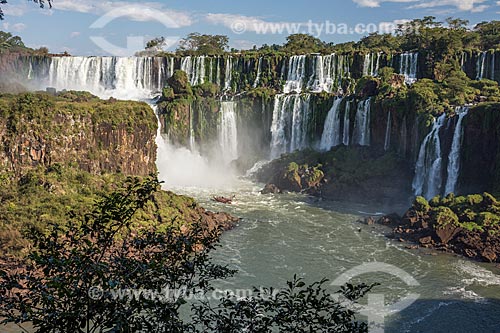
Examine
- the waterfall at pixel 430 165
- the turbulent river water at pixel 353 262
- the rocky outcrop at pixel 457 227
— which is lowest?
the turbulent river water at pixel 353 262

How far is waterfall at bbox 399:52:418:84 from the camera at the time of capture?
44.0m

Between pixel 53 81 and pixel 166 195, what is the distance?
31091 mm

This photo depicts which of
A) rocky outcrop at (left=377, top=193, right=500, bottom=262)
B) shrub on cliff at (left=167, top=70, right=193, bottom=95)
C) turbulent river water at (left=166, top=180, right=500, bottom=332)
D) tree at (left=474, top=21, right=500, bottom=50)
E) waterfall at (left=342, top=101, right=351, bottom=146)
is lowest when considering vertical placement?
turbulent river water at (left=166, top=180, right=500, bottom=332)

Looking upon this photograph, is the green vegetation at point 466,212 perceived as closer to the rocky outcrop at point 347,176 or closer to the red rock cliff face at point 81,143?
the rocky outcrop at point 347,176

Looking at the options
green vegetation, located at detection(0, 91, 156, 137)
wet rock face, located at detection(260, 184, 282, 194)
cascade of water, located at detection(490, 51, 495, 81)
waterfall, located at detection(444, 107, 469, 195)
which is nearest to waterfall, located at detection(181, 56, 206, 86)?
wet rock face, located at detection(260, 184, 282, 194)

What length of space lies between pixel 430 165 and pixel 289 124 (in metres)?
14.3

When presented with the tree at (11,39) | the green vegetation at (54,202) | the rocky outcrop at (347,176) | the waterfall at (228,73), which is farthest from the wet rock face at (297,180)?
the tree at (11,39)

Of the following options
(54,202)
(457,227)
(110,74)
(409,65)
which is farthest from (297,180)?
(110,74)

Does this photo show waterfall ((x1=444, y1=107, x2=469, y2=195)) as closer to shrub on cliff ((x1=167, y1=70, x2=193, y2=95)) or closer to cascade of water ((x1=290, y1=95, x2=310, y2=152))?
cascade of water ((x1=290, y1=95, x2=310, y2=152))

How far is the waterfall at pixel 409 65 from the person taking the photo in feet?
144

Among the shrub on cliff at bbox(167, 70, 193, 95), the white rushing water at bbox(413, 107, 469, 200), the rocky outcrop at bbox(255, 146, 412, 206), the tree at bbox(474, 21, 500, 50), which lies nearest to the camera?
the white rushing water at bbox(413, 107, 469, 200)

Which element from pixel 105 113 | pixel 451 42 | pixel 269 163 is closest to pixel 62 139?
pixel 105 113

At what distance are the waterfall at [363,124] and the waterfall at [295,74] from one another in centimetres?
1086

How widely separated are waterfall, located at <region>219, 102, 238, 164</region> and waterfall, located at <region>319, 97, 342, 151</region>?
834cm
